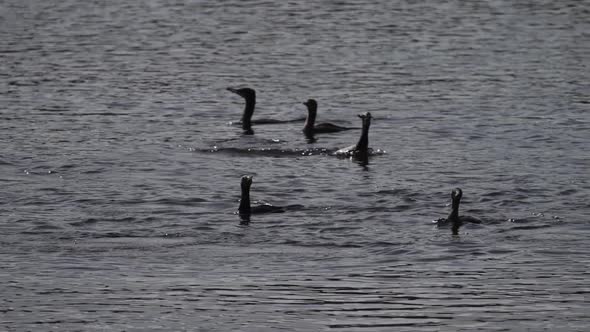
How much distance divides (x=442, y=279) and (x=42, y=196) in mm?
7525

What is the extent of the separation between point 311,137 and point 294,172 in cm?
403

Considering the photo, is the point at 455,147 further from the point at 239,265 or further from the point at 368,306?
the point at 368,306

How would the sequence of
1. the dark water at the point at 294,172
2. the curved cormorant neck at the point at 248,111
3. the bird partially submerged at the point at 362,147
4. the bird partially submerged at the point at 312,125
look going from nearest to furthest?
the dark water at the point at 294,172 < the bird partially submerged at the point at 362,147 < the bird partially submerged at the point at 312,125 < the curved cormorant neck at the point at 248,111

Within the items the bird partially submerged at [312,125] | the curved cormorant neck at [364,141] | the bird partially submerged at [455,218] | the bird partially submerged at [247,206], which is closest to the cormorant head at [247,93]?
the bird partially submerged at [312,125]

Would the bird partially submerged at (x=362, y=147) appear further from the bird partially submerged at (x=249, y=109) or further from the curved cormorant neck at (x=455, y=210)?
the curved cormorant neck at (x=455, y=210)

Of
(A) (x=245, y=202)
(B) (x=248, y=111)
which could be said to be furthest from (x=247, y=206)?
(B) (x=248, y=111)

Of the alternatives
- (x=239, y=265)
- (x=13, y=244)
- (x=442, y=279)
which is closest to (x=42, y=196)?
(x=13, y=244)

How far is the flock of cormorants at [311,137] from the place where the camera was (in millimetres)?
20469

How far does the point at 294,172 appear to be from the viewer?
25.0 metres

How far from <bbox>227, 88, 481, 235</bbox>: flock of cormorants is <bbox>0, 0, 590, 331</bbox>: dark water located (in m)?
0.25

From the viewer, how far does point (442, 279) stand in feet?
57.0

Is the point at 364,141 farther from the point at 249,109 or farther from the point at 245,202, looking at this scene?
the point at 245,202

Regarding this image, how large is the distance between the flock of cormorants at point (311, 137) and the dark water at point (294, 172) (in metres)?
0.25

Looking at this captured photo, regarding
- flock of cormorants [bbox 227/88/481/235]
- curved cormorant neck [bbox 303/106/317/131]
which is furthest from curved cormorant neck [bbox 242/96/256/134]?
curved cormorant neck [bbox 303/106/317/131]
